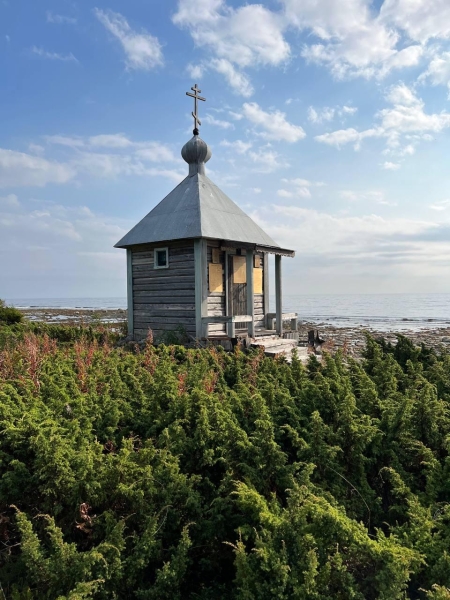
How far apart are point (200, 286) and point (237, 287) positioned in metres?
1.91

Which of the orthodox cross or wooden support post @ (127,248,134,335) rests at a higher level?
the orthodox cross

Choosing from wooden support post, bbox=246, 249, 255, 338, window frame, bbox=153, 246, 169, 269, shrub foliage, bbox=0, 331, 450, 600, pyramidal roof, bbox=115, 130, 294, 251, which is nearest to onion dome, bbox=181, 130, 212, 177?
pyramidal roof, bbox=115, 130, 294, 251

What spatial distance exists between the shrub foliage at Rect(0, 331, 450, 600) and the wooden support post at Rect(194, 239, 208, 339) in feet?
22.3

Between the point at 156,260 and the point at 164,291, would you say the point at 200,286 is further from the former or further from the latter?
the point at 156,260

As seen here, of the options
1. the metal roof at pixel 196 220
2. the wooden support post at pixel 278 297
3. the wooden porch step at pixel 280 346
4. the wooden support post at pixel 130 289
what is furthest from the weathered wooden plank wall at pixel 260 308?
the wooden support post at pixel 130 289

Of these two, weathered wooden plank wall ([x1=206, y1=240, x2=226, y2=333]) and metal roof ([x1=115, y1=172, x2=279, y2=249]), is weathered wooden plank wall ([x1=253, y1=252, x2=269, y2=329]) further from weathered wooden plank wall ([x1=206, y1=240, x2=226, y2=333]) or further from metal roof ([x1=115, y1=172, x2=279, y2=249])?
weathered wooden plank wall ([x1=206, y1=240, x2=226, y2=333])

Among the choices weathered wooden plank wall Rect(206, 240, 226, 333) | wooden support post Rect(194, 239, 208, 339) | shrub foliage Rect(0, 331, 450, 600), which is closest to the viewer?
shrub foliage Rect(0, 331, 450, 600)

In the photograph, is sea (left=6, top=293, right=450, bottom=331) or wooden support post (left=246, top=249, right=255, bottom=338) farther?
sea (left=6, top=293, right=450, bottom=331)

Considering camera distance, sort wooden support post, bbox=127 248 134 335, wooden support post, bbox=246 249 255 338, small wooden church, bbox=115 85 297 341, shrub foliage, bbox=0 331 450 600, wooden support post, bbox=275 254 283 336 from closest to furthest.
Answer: shrub foliage, bbox=0 331 450 600 → small wooden church, bbox=115 85 297 341 → wooden support post, bbox=246 249 255 338 → wooden support post, bbox=127 248 134 335 → wooden support post, bbox=275 254 283 336

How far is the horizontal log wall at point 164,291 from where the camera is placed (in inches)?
467

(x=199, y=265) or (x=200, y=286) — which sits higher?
(x=199, y=265)

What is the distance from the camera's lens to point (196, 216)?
1183cm

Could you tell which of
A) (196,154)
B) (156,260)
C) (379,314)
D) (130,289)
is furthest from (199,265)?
(379,314)

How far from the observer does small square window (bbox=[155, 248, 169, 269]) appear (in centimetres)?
1233
